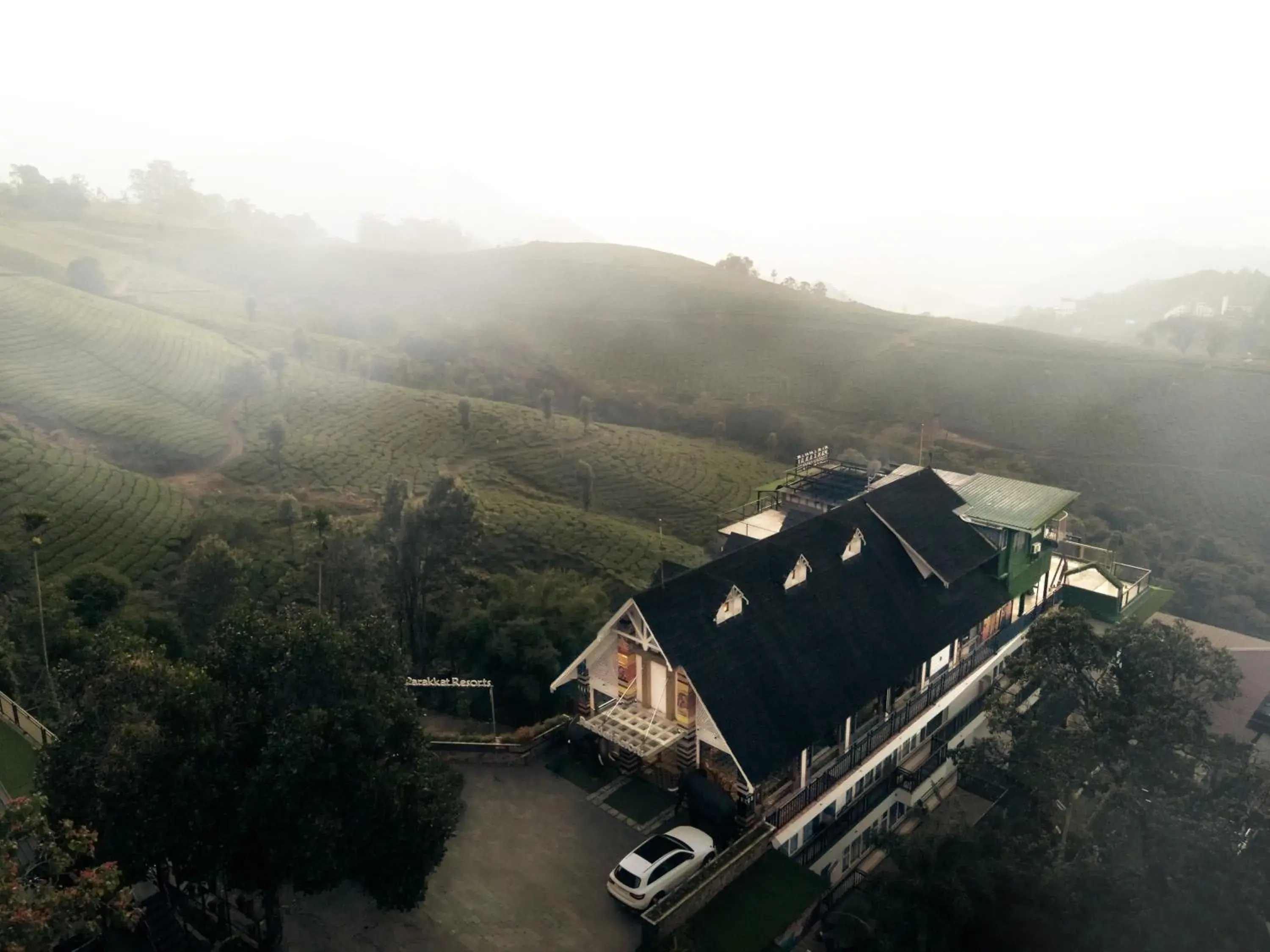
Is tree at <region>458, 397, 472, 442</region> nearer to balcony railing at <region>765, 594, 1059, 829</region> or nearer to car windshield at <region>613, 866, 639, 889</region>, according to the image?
balcony railing at <region>765, 594, 1059, 829</region>

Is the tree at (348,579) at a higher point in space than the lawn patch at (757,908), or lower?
higher

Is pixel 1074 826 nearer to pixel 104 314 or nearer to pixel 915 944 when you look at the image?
pixel 915 944

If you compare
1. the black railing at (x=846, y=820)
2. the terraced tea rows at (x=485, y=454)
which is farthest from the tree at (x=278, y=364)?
the black railing at (x=846, y=820)

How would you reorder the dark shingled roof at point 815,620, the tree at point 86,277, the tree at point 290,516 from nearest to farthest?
the dark shingled roof at point 815,620, the tree at point 290,516, the tree at point 86,277

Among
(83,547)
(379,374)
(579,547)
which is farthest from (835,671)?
(379,374)

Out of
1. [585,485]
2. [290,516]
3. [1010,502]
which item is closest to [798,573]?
[1010,502]

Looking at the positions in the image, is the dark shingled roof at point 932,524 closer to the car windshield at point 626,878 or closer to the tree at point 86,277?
the car windshield at point 626,878
